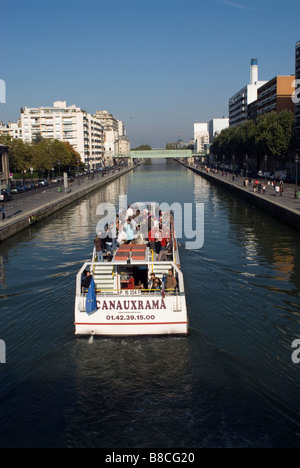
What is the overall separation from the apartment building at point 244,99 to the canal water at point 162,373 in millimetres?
129356

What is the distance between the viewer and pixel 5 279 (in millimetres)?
18422

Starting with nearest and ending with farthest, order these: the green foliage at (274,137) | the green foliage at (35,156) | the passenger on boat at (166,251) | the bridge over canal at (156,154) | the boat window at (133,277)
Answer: the boat window at (133,277), the passenger on boat at (166,251), the green foliage at (274,137), the green foliage at (35,156), the bridge over canal at (156,154)

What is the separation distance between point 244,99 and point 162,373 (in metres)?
Result: 145

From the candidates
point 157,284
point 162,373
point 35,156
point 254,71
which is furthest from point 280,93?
point 162,373

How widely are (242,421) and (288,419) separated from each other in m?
0.84

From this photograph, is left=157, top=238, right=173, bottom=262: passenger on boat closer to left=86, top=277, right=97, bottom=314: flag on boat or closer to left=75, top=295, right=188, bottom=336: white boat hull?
left=75, top=295, right=188, bottom=336: white boat hull

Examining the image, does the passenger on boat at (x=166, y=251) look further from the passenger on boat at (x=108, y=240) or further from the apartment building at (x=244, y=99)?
the apartment building at (x=244, y=99)

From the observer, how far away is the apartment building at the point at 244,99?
459 feet

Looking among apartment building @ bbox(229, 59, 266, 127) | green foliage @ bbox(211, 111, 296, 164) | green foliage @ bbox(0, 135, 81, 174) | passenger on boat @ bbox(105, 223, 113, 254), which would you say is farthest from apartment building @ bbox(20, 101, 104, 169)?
passenger on boat @ bbox(105, 223, 113, 254)

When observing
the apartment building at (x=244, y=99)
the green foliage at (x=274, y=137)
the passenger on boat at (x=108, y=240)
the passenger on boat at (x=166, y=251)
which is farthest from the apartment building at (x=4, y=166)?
the apartment building at (x=244, y=99)

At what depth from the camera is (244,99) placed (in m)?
144

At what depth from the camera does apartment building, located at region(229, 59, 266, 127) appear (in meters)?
140
